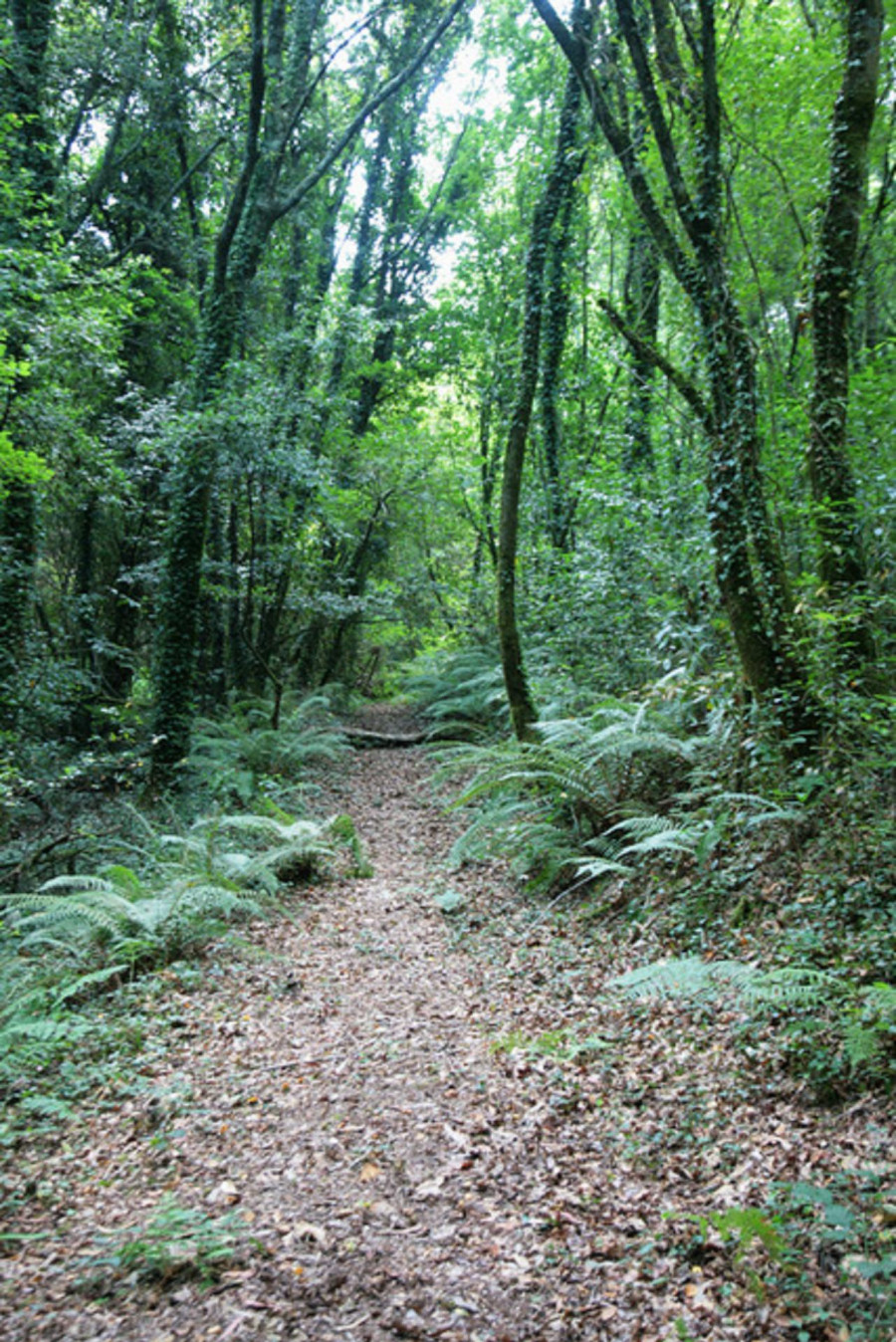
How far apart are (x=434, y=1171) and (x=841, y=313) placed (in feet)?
18.7

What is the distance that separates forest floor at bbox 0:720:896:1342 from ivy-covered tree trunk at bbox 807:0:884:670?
2840 millimetres

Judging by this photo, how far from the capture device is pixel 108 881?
5750 millimetres

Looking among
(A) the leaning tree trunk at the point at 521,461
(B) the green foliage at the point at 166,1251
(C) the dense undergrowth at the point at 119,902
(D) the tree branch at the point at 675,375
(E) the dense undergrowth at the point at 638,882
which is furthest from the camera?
(A) the leaning tree trunk at the point at 521,461

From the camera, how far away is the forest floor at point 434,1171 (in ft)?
7.65

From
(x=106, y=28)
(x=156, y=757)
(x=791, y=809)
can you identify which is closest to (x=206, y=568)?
(x=156, y=757)

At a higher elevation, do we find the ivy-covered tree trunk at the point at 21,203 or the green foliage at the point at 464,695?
the ivy-covered tree trunk at the point at 21,203

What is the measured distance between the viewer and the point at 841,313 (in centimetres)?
524

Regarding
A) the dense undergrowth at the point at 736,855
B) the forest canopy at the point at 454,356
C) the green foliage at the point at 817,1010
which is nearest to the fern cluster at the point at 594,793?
the dense undergrowth at the point at 736,855

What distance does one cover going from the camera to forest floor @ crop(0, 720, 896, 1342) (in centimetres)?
233

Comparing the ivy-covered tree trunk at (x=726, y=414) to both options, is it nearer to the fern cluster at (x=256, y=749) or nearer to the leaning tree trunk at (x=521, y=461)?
the leaning tree trunk at (x=521, y=461)

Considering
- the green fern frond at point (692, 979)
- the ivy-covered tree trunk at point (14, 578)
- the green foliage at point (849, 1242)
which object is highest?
the ivy-covered tree trunk at point (14, 578)

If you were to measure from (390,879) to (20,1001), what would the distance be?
3619 mm

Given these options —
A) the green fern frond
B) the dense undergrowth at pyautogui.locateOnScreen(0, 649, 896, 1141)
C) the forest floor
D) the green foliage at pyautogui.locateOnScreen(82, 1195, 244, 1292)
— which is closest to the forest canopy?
the dense undergrowth at pyautogui.locateOnScreen(0, 649, 896, 1141)

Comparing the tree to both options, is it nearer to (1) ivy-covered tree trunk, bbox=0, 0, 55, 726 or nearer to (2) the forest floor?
(1) ivy-covered tree trunk, bbox=0, 0, 55, 726
